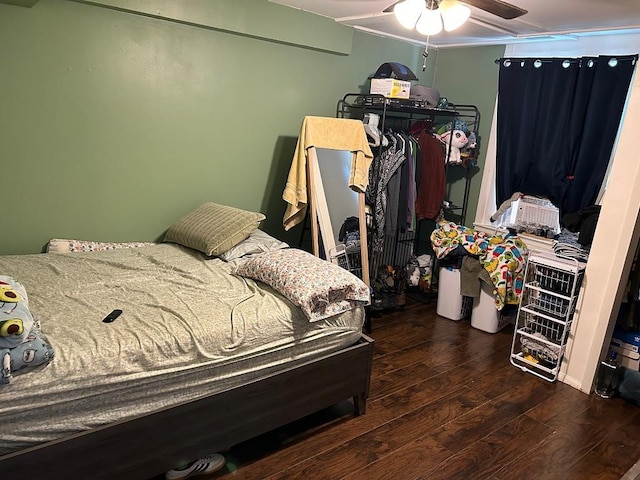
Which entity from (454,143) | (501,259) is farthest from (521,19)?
(501,259)

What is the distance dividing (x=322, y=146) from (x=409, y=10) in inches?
55.4

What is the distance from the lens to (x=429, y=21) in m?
2.09

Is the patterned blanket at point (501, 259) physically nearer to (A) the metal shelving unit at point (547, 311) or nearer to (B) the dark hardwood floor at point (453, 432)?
(A) the metal shelving unit at point (547, 311)

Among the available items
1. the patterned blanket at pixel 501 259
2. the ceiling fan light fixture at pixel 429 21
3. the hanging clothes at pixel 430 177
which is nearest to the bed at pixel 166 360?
the ceiling fan light fixture at pixel 429 21

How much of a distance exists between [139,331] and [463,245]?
258 cm

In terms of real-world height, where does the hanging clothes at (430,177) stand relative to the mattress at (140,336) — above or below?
above

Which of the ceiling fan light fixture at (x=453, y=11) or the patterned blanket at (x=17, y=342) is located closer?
the patterned blanket at (x=17, y=342)

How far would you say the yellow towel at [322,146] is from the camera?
10.9 feet

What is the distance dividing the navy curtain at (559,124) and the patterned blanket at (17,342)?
136 inches

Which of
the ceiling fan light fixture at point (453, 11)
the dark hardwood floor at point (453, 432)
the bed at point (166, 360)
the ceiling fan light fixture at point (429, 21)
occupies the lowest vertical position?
the dark hardwood floor at point (453, 432)

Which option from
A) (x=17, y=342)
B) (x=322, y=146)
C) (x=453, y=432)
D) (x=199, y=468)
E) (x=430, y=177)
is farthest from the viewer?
(x=430, y=177)

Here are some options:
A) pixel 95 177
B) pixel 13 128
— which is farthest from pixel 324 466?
pixel 13 128

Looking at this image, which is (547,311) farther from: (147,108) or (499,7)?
(147,108)

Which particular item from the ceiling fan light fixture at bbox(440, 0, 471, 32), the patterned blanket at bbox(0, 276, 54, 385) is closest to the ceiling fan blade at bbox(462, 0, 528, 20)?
the ceiling fan light fixture at bbox(440, 0, 471, 32)
